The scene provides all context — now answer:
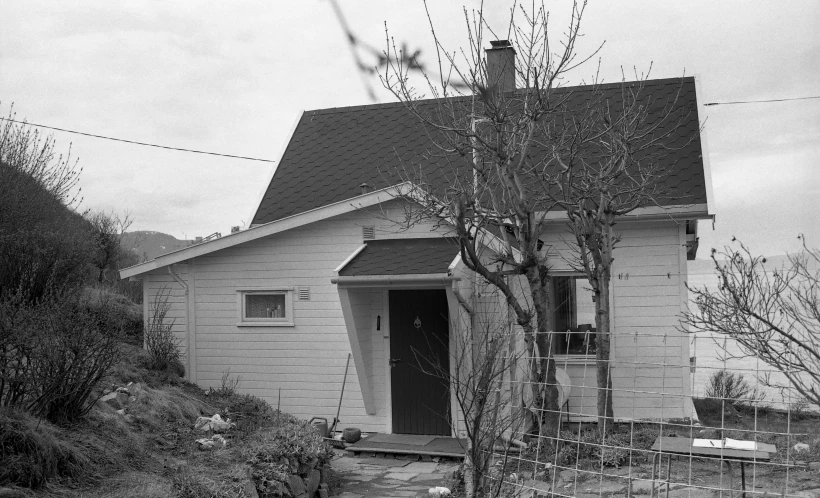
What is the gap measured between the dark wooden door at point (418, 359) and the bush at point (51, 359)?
4.95 m

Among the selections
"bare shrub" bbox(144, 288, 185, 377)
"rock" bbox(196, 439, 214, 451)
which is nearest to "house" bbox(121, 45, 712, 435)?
"bare shrub" bbox(144, 288, 185, 377)

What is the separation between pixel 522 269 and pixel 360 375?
3397mm

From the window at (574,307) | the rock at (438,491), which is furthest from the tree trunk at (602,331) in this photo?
the rock at (438,491)

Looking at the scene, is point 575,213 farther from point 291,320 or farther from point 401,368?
point 291,320

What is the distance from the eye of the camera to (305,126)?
16.7 meters

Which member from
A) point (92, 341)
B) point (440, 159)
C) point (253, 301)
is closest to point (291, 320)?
point (253, 301)

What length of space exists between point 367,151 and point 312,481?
7.69 metres

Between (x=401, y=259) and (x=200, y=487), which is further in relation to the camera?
(x=401, y=259)

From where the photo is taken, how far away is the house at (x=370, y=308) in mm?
11906

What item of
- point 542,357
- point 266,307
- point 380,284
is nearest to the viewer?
point 542,357

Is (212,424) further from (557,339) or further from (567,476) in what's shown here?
(557,339)

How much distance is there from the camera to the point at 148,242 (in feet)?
98.5

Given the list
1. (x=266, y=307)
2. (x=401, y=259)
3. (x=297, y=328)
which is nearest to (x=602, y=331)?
(x=401, y=259)

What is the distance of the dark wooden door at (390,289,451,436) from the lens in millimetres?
11992
